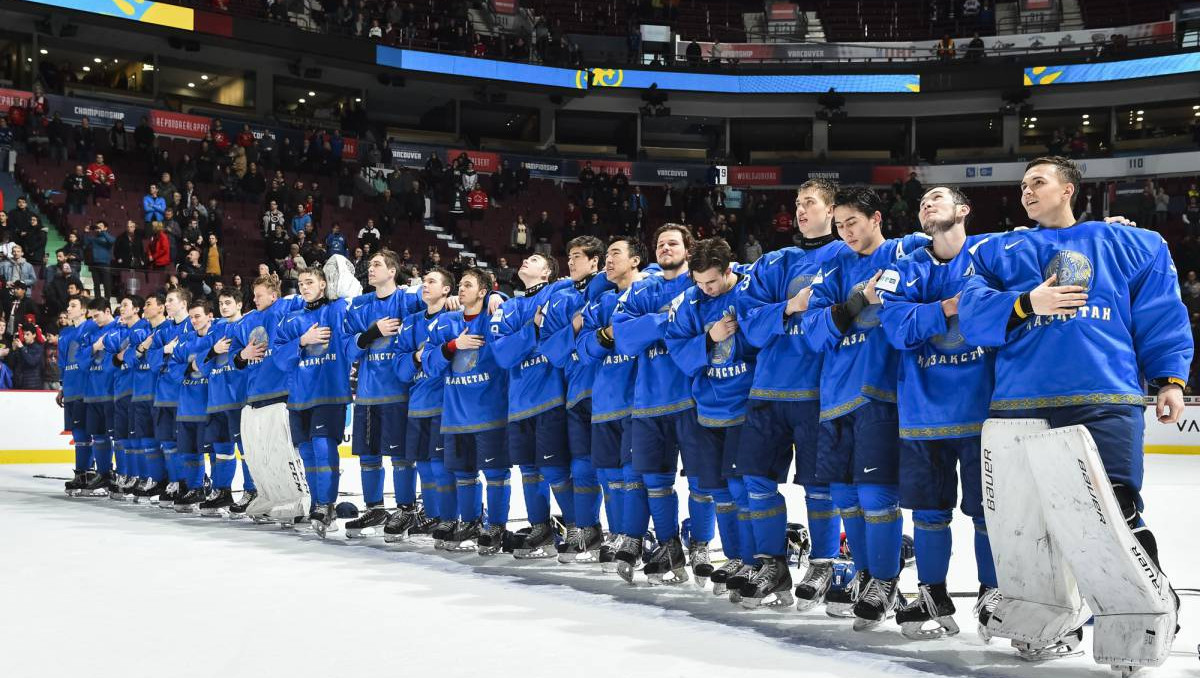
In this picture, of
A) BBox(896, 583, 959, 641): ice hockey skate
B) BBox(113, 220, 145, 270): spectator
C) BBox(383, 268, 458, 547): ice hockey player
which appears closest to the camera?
BBox(896, 583, 959, 641): ice hockey skate

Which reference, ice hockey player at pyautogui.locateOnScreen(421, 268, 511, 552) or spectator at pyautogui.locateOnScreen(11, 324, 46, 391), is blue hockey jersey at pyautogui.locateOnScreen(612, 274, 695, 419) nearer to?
→ ice hockey player at pyautogui.locateOnScreen(421, 268, 511, 552)

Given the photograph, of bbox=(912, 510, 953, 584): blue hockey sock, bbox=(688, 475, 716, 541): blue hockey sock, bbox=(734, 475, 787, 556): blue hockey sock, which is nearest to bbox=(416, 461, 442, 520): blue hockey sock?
bbox=(688, 475, 716, 541): blue hockey sock

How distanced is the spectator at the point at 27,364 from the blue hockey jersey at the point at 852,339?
476 inches

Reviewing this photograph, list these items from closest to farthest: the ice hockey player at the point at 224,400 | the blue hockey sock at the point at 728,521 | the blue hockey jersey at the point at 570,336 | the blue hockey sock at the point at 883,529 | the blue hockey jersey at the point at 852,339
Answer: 1. the blue hockey sock at the point at 883,529
2. the blue hockey jersey at the point at 852,339
3. the blue hockey sock at the point at 728,521
4. the blue hockey jersey at the point at 570,336
5. the ice hockey player at the point at 224,400

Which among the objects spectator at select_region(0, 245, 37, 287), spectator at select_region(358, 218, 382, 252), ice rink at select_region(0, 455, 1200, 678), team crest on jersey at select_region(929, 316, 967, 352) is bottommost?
ice rink at select_region(0, 455, 1200, 678)

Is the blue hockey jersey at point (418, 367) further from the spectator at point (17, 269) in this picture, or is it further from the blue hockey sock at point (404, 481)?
the spectator at point (17, 269)

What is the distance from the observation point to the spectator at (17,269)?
51.8ft

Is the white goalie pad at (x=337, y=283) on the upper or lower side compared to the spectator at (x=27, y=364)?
upper

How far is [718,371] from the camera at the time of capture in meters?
5.99

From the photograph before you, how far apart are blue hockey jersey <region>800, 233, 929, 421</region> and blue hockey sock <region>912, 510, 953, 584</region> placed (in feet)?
1.80

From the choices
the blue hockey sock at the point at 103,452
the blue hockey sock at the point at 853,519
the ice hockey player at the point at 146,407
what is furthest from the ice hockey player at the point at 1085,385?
the blue hockey sock at the point at 103,452

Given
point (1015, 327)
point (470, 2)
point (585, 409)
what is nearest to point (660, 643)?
point (1015, 327)

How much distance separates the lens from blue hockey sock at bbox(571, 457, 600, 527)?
7176mm

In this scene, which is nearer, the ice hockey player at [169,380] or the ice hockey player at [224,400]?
the ice hockey player at [224,400]
